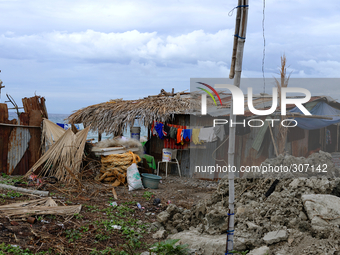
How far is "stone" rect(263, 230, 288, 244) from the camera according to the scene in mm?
4094

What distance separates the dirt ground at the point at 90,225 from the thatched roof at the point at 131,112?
142 inches

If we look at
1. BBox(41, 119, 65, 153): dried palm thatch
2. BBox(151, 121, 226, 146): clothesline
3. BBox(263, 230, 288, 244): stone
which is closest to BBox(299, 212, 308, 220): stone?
BBox(263, 230, 288, 244): stone

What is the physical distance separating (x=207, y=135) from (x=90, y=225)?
5.92 metres

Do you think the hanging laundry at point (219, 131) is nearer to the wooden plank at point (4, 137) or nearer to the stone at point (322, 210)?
the stone at point (322, 210)

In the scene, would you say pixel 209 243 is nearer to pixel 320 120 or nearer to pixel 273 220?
pixel 273 220

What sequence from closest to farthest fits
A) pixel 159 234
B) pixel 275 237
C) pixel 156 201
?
pixel 275 237 → pixel 159 234 → pixel 156 201

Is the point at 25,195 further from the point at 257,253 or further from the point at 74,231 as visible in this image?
the point at 257,253

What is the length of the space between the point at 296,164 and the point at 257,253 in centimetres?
249

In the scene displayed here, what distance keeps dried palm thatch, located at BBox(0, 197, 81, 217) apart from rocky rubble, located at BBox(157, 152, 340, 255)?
1.67 m

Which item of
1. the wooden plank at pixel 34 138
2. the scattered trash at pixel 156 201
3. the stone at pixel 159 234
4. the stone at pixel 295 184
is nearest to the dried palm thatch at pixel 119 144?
the wooden plank at pixel 34 138

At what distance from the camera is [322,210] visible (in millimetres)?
4398

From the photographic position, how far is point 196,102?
36.1 ft

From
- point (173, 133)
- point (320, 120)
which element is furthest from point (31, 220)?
point (320, 120)

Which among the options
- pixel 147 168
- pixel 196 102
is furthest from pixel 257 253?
pixel 196 102
